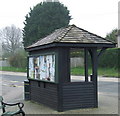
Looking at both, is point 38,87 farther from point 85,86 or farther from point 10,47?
point 10,47

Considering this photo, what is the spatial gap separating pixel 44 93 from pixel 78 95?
1579 millimetres

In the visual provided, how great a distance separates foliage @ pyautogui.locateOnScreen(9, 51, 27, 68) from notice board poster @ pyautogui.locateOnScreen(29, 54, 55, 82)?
30.8 meters

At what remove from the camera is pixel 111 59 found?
31.7 meters

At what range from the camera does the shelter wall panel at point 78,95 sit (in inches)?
341

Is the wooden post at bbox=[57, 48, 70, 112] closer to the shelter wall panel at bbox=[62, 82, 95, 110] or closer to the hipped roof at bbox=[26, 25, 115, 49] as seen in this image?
the shelter wall panel at bbox=[62, 82, 95, 110]

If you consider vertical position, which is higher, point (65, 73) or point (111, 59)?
point (111, 59)

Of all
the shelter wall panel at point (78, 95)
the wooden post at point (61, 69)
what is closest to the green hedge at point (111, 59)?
the shelter wall panel at point (78, 95)

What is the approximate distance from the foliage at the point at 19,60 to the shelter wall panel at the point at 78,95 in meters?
32.7

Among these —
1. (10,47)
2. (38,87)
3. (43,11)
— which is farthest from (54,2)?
(38,87)

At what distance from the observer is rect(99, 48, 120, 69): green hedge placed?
101 ft

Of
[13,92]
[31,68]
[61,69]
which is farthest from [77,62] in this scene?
[61,69]

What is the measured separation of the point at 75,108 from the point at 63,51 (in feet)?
7.20

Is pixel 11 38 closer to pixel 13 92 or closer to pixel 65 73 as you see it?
pixel 13 92

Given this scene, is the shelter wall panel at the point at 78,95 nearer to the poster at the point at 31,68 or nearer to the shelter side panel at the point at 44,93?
the shelter side panel at the point at 44,93
